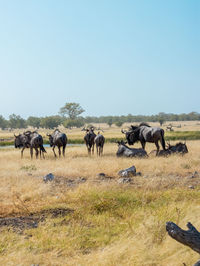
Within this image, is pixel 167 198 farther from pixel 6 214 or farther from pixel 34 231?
pixel 6 214

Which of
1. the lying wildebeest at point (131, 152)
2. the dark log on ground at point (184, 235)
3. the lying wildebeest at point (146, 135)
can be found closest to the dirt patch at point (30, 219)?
the dark log on ground at point (184, 235)

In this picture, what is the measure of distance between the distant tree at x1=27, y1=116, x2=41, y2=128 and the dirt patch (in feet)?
370

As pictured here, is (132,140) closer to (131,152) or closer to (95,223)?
(131,152)

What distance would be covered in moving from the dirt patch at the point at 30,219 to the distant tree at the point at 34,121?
4444 inches

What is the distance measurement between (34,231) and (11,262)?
1478 millimetres

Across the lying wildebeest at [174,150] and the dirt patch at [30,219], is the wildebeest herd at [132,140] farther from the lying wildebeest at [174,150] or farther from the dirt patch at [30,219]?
the dirt patch at [30,219]

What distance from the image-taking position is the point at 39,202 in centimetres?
884

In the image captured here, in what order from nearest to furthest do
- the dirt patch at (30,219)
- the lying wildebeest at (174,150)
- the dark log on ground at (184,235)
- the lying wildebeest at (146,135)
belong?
the dark log on ground at (184,235) → the dirt patch at (30,219) → the lying wildebeest at (174,150) → the lying wildebeest at (146,135)

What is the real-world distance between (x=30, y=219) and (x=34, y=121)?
115 m

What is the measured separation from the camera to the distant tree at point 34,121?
389 ft

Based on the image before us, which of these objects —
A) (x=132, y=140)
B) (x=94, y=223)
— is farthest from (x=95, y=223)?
(x=132, y=140)

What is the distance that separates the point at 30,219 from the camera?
740cm

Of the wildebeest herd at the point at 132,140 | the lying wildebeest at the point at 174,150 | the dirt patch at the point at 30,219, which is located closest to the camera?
the dirt patch at the point at 30,219

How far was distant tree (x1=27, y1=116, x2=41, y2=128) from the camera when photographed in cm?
11844
